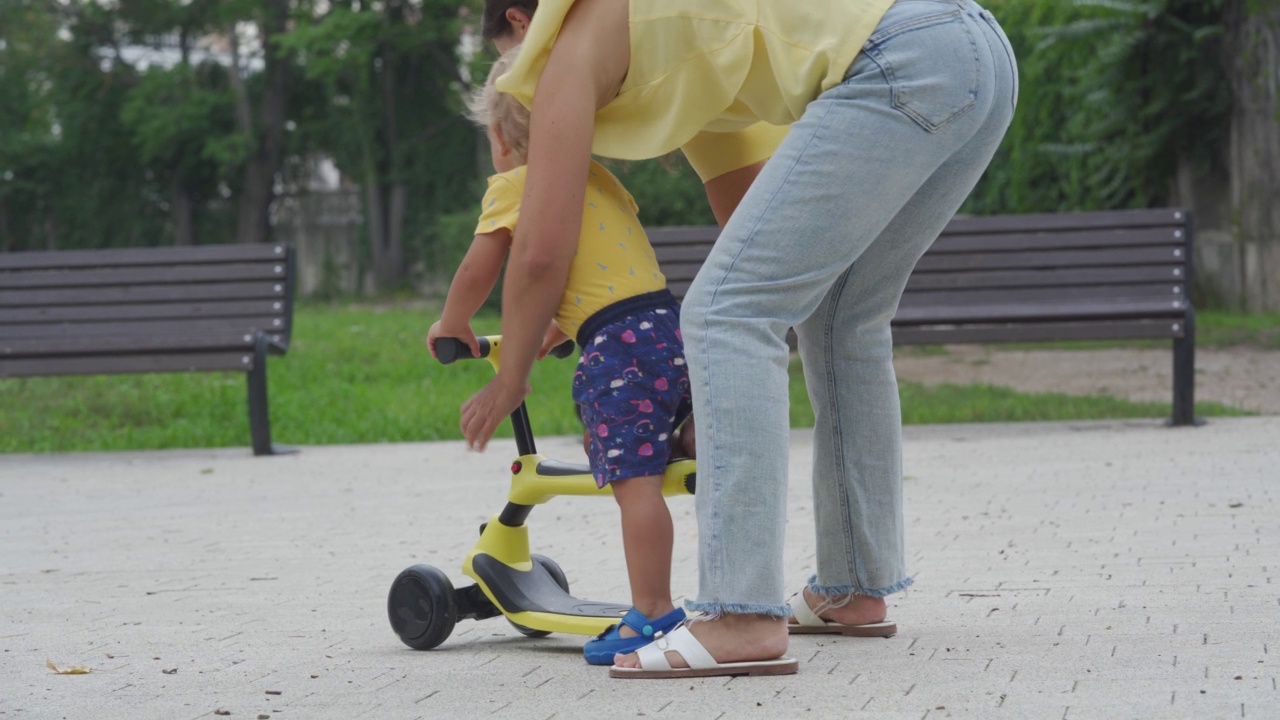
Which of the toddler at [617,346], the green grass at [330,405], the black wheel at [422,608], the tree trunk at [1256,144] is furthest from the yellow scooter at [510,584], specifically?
the tree trunk at [1256,144]

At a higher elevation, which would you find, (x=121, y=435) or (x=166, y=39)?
(x=166, y=39)

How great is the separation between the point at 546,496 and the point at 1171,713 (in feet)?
4.24

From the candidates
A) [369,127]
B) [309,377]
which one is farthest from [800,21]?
[369,127]

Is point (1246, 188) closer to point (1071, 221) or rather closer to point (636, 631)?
point (1071, 221)

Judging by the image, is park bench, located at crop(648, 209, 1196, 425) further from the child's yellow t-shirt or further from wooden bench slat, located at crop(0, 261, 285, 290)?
the child's yellow t-shirt

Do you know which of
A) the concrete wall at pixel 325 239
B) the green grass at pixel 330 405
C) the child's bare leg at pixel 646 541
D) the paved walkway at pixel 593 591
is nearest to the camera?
the paved walkway at pixel 593 591

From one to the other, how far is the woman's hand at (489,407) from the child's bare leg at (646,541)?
0.85 feet

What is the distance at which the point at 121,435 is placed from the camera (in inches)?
321

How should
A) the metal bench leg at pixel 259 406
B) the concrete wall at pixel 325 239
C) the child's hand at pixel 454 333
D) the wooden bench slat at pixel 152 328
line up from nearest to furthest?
1. the child's hand at pixel 454 333
2. the metal bench leg at pixel 259 406
3. the wooden bench slat at pixel 152 328
4. the concrete wall at pixel 325 239

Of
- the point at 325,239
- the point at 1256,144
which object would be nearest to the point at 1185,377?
the point at 1256,144

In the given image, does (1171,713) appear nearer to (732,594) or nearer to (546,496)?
(732,594)

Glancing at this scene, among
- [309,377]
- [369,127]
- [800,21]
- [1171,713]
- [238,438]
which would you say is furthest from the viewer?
[369,127]

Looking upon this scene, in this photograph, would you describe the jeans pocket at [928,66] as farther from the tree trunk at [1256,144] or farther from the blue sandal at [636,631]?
the tree trunk at [1256,144]

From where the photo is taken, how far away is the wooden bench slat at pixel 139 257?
297 inches
